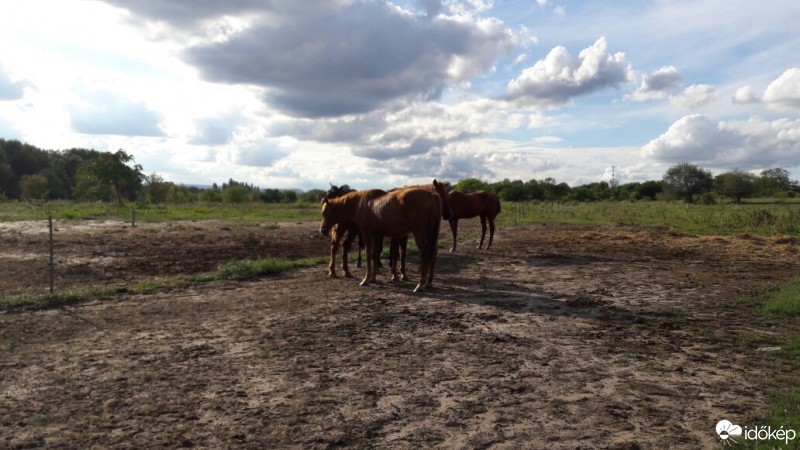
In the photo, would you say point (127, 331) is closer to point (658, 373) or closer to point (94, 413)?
point (94, 413)

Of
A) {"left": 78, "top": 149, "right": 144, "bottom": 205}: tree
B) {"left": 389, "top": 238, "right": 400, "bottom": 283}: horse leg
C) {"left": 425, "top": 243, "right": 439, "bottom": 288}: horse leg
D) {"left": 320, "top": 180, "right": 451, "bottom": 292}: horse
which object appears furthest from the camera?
{"left": 78, "top": 149, "right": 144, "bottom": 205}: tree

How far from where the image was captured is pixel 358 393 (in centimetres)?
472

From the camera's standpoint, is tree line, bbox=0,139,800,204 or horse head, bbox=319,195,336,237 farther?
tree line, bbox=0,139,800,204

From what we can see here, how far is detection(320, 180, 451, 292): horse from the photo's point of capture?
32.4 ft

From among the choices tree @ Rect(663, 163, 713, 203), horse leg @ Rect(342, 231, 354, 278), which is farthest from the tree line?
horse leg @ Rect(342, 231, 354, 278)

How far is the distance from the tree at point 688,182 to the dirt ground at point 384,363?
55380 millimetres

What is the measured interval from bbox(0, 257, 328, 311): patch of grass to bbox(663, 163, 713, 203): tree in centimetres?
5939

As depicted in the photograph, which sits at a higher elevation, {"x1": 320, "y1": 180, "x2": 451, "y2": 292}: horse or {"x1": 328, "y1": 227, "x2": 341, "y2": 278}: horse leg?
{"x1": 320, "y1": 180, "x2": 451, "y2": 292}: horse

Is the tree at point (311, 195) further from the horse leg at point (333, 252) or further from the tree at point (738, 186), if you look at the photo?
the horse leg at point (333, 252)

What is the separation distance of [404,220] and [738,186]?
58632 mm

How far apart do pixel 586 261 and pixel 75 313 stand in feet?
37.6

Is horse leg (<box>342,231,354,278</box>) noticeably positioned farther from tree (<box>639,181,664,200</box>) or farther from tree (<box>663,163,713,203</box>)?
tree (<box>639,181,664,200</box>)

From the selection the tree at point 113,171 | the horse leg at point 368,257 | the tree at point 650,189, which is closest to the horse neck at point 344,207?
the horse leg at point 368,257

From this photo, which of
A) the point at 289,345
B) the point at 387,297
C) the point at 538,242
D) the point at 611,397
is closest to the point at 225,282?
the point at 387,297
